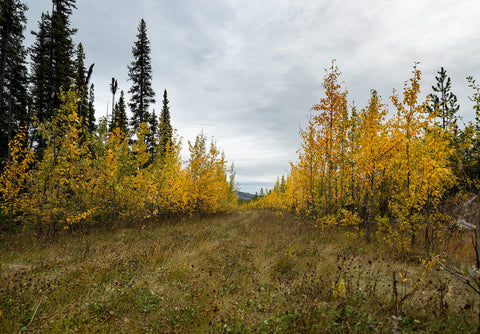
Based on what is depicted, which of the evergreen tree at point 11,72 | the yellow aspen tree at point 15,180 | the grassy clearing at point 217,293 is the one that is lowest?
the grassy clearing at point 217,293

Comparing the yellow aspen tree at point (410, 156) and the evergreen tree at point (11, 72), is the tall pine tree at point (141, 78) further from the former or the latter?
the yellow aspen tree at point (410, 156)

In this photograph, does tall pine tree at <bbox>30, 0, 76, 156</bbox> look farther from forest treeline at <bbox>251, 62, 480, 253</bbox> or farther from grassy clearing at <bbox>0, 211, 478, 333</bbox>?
forest treeline at <bbox>251, 62, 480, 253</bbox>

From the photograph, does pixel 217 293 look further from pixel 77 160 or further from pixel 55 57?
pixel 55 57

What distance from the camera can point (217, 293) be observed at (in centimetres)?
433

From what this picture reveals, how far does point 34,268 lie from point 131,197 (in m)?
4.91

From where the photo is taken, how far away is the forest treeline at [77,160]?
827 centimetres

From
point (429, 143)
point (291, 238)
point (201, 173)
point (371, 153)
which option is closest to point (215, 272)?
point (291, 238)

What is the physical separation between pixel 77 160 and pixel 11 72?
17737mm

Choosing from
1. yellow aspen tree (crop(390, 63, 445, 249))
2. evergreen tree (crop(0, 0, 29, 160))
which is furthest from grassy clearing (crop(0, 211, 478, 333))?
evergreen tree (crop(0, 0, 29, 160))

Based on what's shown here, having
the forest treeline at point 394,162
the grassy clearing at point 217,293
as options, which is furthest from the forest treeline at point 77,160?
the forest treeline at point 394,162

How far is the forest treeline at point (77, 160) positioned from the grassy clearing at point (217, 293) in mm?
2628

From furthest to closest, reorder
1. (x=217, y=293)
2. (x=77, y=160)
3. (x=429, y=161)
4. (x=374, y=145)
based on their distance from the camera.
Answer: (x=77, y=160), (x=374, y=145), (x=429, y=161), (x=217, y=293)

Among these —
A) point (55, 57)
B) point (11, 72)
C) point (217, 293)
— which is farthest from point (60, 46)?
point (217, 293)

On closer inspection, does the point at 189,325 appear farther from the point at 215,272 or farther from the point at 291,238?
the point at 291,238
